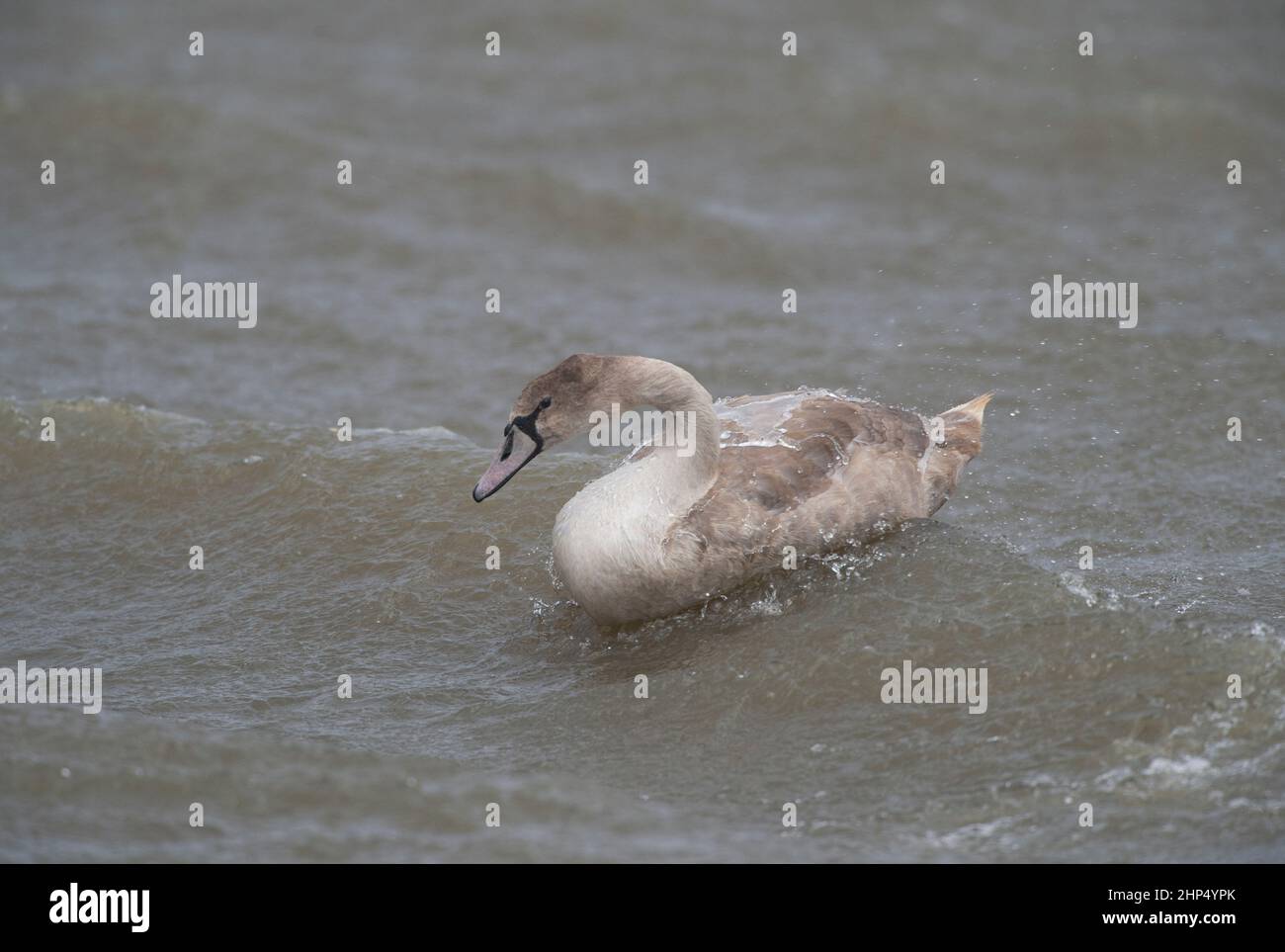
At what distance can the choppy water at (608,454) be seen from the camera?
6234 mm

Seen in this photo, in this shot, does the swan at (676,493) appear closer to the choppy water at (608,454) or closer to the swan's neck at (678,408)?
the swan's neck at (678,408)

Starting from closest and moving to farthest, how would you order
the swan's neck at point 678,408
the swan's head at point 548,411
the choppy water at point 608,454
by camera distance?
the choppy water at point 608,454 < the swan's head at point 548,411 < the swan's neck at point 678,408

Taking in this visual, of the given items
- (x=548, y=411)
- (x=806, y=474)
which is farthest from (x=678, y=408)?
(x=806, y=474)

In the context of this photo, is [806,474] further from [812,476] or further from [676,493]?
[676,493]

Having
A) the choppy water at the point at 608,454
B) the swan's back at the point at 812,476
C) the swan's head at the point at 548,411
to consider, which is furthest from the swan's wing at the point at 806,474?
the swan's head at the point at 548,411

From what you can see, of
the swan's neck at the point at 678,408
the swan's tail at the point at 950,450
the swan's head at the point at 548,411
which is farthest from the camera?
the swan's tail at the point at 950,450

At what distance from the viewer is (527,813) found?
6086 millimetres

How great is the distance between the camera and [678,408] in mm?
7422

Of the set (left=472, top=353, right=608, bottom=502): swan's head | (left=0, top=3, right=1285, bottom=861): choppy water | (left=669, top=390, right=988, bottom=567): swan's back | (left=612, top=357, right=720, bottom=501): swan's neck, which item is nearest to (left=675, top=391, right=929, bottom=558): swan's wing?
(left=669, top=390, right=988, bottom=567): swan's back

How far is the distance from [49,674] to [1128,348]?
306 inches

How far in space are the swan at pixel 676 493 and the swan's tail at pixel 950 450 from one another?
1.75 feet

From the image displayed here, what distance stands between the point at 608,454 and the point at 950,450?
2.59 m

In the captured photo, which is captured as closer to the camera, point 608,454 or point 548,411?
point 548,411
